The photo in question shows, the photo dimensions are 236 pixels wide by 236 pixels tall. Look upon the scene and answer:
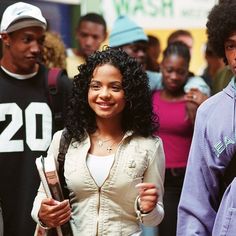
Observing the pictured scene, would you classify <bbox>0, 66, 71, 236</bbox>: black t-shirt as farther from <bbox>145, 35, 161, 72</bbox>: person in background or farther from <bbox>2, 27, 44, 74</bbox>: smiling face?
<bbox>145, 35, 161, 72</bbox>: person in background

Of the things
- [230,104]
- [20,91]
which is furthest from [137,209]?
[20,91]

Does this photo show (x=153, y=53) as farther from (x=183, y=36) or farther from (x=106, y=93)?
(x=106, y=93)

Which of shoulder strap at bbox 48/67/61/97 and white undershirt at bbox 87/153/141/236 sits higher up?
shoulder strap at bbox 48/67/61/97

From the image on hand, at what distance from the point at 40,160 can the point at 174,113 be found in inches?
70.7

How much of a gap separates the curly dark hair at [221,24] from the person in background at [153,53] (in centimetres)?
252

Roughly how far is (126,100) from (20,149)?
33.8 inches

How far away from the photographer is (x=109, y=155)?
330 cm

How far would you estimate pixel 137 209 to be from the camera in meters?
3.18

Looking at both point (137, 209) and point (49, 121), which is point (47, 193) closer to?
point (137, 209)

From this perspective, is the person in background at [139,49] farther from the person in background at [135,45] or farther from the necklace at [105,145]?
the necklace at [105,145]

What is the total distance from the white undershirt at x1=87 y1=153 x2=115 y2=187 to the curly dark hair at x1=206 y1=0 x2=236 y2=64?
0.73 m

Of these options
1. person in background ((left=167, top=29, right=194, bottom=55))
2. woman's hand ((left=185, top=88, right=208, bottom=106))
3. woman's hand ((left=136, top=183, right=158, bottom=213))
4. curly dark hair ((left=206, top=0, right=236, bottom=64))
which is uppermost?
curly dark hair ((left=206, top=0, right=236, bottom=64))

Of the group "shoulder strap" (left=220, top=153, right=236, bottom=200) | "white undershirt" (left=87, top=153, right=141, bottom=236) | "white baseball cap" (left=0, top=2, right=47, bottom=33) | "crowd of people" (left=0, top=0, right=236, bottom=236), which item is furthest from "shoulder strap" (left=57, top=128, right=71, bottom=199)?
"white baseball cap" (left=0, top=2, right=47, bottom=33)

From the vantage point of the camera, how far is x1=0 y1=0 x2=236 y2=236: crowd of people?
9.34 feet
